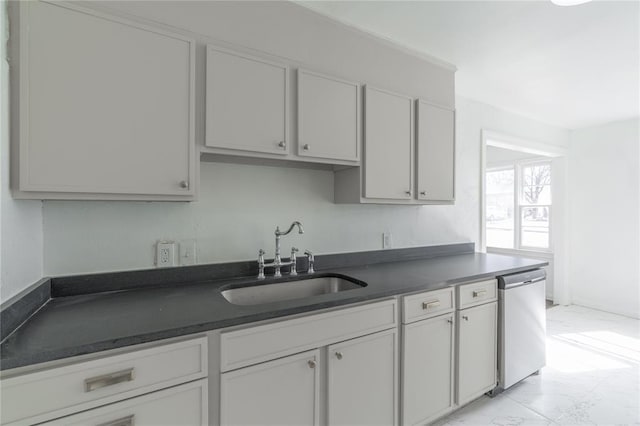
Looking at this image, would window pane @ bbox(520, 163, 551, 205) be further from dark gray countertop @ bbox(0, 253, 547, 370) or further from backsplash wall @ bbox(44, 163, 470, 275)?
dark gray countertop @ bbox(0, 253, 547, 370)

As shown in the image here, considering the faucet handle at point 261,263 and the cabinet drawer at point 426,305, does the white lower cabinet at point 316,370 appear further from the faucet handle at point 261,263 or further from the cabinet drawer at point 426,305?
the faucet handle at point 261,263

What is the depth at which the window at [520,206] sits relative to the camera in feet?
15.6

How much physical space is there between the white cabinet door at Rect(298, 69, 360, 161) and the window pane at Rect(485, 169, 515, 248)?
4379 millimetres

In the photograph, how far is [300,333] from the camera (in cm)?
136

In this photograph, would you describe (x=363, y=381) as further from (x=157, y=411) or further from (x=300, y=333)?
(x=157, y=411)

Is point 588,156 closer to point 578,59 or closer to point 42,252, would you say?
point 578,59

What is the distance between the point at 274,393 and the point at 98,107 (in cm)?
141

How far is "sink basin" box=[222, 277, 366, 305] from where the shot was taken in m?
1.78

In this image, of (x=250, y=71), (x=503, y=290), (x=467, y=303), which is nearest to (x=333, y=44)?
(x=250, y=71)

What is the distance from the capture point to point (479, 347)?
Result: 6.81 ft

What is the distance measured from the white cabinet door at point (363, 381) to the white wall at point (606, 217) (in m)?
4.23

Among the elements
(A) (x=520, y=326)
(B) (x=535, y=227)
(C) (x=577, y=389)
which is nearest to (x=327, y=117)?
(A) (x=520, y=326)

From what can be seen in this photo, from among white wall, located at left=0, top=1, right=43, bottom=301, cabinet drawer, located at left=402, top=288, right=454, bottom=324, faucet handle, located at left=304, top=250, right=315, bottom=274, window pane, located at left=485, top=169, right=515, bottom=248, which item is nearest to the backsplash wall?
faucet handle, located at left=304, top=250, right=315, bottom=274

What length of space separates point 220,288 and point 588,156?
5.19 metres
